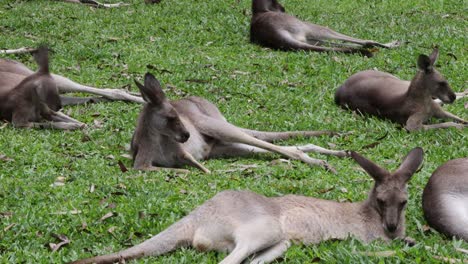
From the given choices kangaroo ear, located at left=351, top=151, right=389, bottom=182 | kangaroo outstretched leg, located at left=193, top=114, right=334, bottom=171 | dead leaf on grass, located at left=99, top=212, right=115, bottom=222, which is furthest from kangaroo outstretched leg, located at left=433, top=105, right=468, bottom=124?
→ dead leaf on grass, located at left=99, top=212, right=115, bottom=222

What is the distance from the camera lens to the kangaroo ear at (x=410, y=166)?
5480mm

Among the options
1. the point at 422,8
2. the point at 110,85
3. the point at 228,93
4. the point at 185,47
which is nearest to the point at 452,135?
the point at 228,93

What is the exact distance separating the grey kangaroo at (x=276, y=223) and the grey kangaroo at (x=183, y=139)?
1.93 meters

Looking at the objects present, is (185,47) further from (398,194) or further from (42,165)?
(398,194)

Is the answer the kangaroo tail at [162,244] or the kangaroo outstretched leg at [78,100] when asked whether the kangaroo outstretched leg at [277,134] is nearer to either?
the kangaroo outstretched leg at [78,100]

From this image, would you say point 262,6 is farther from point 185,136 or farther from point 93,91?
point 185,136

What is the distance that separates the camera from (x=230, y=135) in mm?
7938

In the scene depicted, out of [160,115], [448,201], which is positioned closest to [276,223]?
[448,201]

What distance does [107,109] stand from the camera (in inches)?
380

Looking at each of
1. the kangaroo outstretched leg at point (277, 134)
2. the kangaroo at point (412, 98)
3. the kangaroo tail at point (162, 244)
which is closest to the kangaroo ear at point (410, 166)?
the kangaroo tail at point (162, 244)

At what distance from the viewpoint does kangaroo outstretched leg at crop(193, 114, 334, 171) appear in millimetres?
7768

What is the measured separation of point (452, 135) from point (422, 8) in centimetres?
719

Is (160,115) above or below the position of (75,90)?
above

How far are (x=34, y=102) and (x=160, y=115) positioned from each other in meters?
1.90
